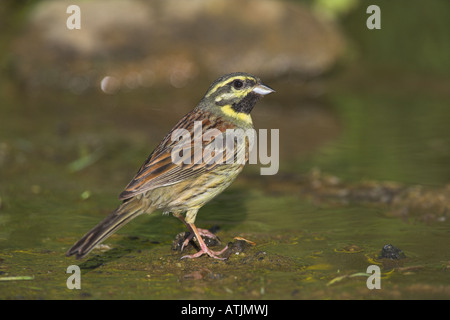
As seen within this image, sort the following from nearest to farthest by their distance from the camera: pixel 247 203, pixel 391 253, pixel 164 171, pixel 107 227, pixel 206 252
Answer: pixel 107 227 < pixel 391 253 < pixel 206 252 < pixel 164 171 < pixel 247 203

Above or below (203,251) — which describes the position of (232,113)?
above

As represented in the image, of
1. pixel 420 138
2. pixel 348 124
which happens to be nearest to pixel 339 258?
pixel 420 138

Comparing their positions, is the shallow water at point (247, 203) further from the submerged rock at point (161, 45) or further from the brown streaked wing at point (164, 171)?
the brown streaked wing at point (164, 171)

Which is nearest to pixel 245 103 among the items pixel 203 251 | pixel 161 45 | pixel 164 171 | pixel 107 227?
pixel 164 171

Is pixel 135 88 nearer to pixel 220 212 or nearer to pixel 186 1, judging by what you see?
pixel 186 1

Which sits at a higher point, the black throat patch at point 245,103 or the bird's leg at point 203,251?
the black throat patch at point 245,103

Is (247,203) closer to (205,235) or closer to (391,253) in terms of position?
(205,235)

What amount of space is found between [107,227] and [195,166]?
858 mm

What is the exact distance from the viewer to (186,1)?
44.8ft

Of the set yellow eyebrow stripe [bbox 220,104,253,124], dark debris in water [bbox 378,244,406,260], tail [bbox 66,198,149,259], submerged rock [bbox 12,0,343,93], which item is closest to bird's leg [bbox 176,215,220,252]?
tail [bbox 66,198,149,259]

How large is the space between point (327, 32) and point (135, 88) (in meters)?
3.74

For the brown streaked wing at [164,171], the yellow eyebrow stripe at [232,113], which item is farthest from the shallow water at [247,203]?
the yellow eyebrow stripe at [232,113]

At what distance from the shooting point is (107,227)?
5172 mm

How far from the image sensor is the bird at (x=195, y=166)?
5.49 m
